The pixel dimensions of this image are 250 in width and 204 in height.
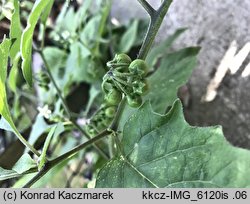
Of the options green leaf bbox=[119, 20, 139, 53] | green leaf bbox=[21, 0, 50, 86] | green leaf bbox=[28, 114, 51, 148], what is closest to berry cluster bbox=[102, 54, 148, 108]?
green leaf bbox=[21, 0, 50, 86]

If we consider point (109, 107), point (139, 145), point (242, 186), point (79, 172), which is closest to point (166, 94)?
point (109, 107)

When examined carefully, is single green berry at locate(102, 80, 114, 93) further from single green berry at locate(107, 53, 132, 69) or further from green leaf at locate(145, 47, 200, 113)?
green leaf at locate(145, 47, 200, 113)

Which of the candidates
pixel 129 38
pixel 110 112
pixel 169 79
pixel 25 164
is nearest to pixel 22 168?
pixel 25 164

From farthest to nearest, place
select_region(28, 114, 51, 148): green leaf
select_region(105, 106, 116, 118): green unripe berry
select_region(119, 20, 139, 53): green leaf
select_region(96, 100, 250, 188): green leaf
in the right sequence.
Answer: select_region(119, 20, 139, 53): green leaf
select_region(28, 114, 51, 148): green leaf
select_region(105, 106, 116, 118): green unripe berry
select_region(96, 100, 250, 188): green leaf

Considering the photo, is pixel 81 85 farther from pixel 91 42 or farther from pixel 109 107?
pixel 109 107

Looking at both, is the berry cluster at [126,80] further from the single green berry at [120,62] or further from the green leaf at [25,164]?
the green leaf at [25,164]

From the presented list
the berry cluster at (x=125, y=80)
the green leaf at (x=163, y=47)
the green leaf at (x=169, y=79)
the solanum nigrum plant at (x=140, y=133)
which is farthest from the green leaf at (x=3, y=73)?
the green leaf at (x=163, y=47)

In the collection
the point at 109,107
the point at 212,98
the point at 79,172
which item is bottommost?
the point at 79,172
